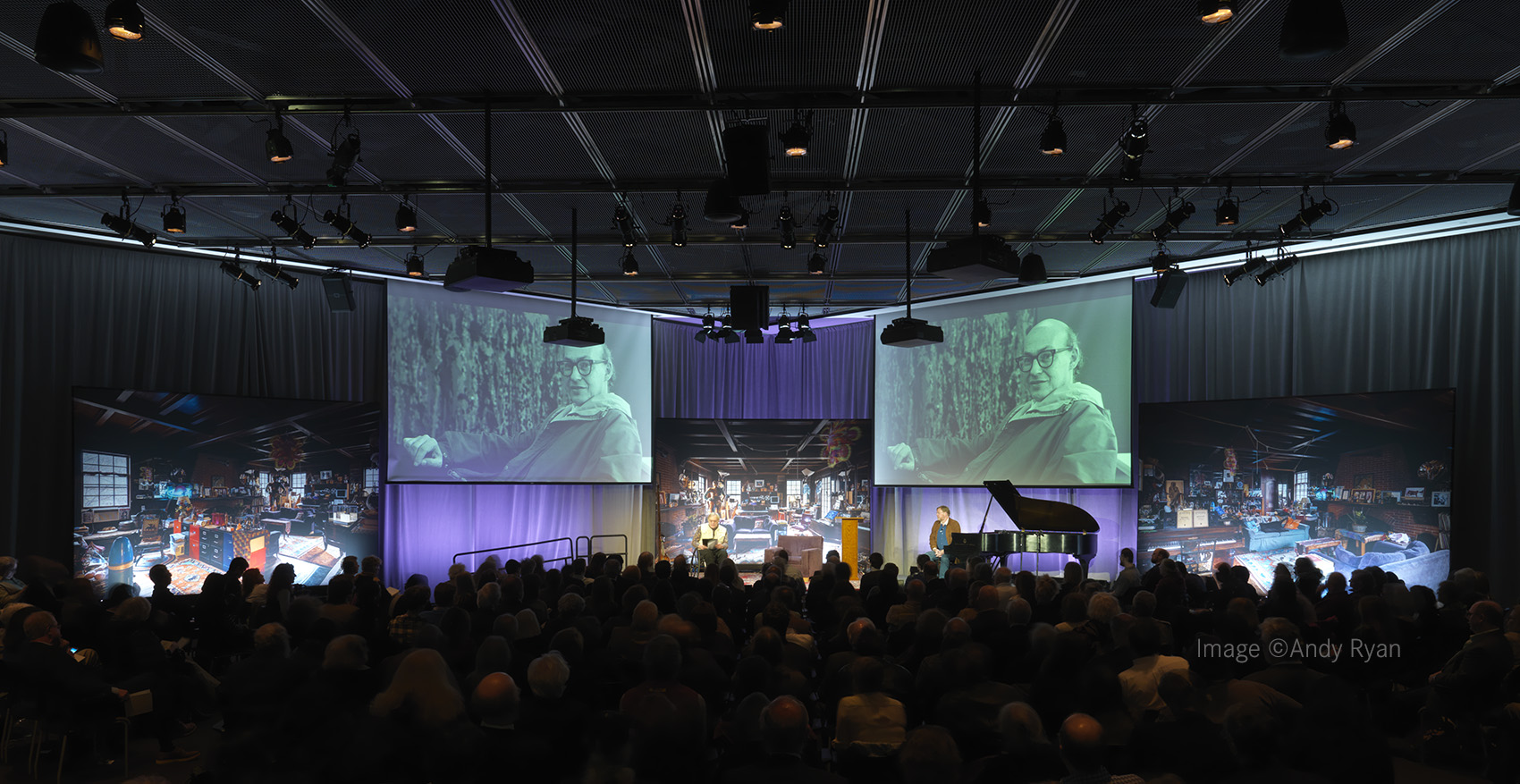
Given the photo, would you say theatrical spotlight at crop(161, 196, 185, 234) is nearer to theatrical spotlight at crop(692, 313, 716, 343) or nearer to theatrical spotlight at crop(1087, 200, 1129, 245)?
theatrical spotlight at crop(692, 313, 716, 343)

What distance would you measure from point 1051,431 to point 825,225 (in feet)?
21.2

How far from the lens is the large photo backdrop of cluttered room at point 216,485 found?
426 inches

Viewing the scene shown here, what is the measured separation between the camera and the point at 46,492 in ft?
36.3

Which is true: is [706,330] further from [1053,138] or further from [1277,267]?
[1053,138]

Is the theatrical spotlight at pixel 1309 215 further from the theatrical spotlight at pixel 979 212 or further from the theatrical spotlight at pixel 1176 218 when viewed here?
the theatrical spotlight at pixel 979 212

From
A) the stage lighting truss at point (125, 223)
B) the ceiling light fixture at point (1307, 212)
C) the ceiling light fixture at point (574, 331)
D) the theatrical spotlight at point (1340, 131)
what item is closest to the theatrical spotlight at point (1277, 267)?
the ceiling light fixture at point (1307, 212)

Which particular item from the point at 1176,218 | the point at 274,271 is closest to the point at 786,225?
the point at 1176,218

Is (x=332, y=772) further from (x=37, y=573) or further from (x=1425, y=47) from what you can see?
(x=1425, y=47)

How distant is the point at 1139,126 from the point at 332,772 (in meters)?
6.95

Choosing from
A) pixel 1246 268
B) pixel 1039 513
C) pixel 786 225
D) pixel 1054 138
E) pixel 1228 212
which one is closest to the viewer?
pixel 1054 138

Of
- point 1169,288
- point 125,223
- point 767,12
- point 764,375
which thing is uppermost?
point 767,12

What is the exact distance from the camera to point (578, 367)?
15.5m

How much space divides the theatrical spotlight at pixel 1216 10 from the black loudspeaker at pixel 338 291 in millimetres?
11769

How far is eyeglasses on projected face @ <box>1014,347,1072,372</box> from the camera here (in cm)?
1430
